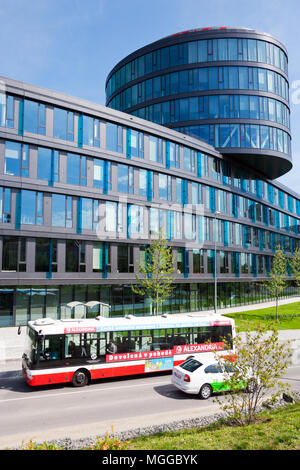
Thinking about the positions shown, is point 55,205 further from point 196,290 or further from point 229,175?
point 229,175

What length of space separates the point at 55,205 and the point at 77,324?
16.7 metres

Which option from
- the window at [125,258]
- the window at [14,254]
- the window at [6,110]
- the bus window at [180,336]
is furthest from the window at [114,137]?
the bus window at [180,336]

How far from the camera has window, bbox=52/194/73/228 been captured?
31.0 meters

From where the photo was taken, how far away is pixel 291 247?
70.9 metres

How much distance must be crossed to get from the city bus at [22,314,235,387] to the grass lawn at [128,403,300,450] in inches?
166

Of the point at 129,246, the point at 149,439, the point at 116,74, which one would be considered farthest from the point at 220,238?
the point at 149,439

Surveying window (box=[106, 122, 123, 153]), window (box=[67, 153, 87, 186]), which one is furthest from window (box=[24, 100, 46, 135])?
window (box=[106, 122, 123, 153])

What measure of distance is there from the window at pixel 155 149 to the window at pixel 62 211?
1159 centimetres

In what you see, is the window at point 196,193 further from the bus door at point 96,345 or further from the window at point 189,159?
the bus door at point 96,345

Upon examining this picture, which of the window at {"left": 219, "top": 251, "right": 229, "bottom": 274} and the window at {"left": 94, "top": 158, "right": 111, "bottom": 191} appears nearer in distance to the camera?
the window at {"left": 94, "top": 158, "right": 111, "bottom": 191}

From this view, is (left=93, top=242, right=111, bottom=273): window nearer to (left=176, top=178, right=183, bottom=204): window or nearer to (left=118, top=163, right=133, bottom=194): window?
(left=118, top=163, right=133, bottom=194): window

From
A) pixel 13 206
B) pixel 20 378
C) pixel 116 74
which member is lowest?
pixel 20 378

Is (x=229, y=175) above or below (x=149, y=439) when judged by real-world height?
above

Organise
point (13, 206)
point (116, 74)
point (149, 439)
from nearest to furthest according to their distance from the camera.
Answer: point (149, 439) → point (13, 206) → point (116, 74)
